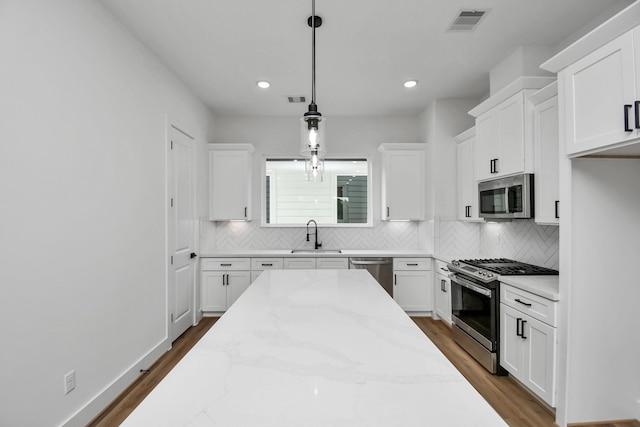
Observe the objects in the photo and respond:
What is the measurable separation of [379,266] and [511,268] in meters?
1.62

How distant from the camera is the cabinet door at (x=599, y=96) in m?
1.61

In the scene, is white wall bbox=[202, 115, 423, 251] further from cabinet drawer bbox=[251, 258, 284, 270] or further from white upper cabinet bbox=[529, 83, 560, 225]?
white upper cabinet bbox=[529, 83, 560, 225]

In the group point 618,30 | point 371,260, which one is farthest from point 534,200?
point 371,260

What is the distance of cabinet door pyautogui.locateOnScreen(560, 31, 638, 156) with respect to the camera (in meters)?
1.61

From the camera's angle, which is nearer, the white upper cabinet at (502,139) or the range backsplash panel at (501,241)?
the white upper cabinet at (502,139)

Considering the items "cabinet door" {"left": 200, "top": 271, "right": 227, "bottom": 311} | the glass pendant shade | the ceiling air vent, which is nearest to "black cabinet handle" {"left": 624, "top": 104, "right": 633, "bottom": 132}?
the ceiling air vent

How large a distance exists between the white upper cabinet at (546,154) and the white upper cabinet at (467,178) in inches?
38.7

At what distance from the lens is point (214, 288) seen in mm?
4152

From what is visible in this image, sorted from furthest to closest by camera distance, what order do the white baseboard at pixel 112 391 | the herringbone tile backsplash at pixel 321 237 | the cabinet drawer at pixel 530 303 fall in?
the herringbone tile backsplash at pixel 321 237 → the cabinet drawer at pixel 530 303 → the white baseboard at pixel 112 391

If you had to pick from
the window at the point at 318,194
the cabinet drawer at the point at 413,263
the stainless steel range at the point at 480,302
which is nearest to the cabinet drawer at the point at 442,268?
the cabinet drawer at the point at 413,263

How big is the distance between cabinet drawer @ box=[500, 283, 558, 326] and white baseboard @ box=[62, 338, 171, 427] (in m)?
3.09

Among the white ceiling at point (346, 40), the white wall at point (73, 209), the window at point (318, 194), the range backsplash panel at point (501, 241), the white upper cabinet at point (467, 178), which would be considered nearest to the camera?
the white wall at point (73, 209)

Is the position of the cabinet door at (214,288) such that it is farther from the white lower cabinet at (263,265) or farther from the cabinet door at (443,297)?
the cabinet door at (443,297)

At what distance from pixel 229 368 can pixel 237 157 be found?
3.79 metres
